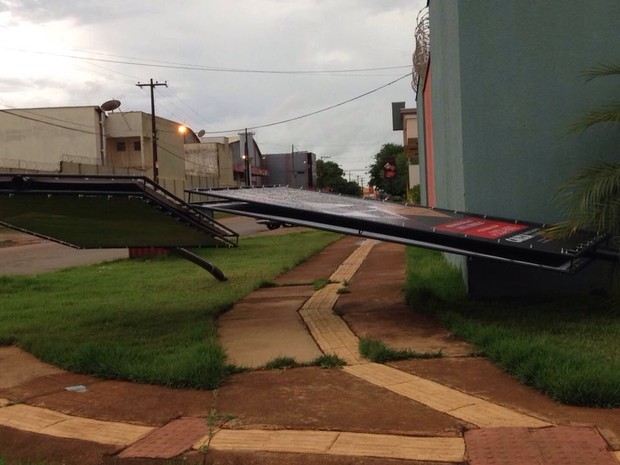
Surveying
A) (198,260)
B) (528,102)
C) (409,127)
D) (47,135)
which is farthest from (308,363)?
(47,135)

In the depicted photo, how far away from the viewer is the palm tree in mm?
7027

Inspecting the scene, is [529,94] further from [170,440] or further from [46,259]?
[46,259]

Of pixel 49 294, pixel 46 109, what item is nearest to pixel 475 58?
pixel 49 294

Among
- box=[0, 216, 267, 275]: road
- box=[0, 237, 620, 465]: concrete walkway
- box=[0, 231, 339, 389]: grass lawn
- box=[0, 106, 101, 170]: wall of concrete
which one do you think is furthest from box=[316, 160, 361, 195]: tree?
box=[0, 237, 620, 465]: concrete walkway

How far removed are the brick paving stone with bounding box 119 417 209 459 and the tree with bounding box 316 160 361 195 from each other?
14243cm

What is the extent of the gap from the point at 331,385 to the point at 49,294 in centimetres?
787

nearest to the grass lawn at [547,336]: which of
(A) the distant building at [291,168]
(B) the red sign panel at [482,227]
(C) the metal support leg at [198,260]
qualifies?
(B) the red sign panel at [482,227]

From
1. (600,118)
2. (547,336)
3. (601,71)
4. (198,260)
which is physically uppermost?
(601,71)

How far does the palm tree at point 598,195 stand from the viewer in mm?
7027

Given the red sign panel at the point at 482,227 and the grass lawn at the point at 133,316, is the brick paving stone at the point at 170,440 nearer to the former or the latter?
the grass lawn at the point at 133,316

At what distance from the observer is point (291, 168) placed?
396ft

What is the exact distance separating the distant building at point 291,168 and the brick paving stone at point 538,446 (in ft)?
364

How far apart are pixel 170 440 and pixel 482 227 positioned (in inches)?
175

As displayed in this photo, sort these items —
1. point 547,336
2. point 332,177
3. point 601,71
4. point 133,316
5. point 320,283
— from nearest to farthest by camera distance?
1. point 547,336
2. point 601,71
3. point 133,316
4. point 320,283
5. point 332,177
